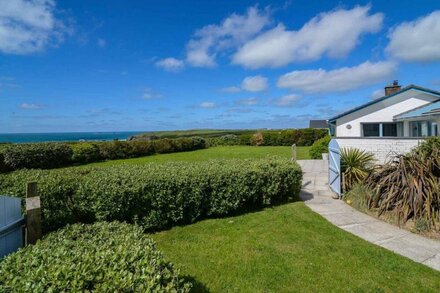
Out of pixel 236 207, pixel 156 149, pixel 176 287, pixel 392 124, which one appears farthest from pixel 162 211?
pixel 156 149

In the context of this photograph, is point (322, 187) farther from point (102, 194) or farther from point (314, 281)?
point (102, 194)

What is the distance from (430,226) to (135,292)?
5.82m

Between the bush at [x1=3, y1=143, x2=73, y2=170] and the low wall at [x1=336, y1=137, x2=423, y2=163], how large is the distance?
16.5 meters

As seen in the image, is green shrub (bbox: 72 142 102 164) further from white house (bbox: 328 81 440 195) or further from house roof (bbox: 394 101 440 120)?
house roof (bbox: 394 101 440 120)

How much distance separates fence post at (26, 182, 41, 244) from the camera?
3.08 m

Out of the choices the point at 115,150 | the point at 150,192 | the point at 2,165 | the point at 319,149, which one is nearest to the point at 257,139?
the point at 319,149

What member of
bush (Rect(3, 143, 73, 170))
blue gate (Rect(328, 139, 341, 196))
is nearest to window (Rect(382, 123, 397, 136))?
blue gate (Rect(328, 139, 341, 196))

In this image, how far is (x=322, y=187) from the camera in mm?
8820

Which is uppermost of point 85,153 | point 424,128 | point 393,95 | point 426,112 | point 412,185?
point 393,95

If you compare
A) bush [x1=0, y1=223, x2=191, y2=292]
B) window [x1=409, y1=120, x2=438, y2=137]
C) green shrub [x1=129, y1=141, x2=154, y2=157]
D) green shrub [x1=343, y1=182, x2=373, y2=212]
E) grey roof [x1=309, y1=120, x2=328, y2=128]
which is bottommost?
green shrub [x1=343, y1=182, x2=373, y2=212]

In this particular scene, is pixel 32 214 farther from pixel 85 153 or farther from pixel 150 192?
pixel 85 153

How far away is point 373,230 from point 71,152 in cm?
1811

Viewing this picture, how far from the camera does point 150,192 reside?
518cm

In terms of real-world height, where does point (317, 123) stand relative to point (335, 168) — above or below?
above
